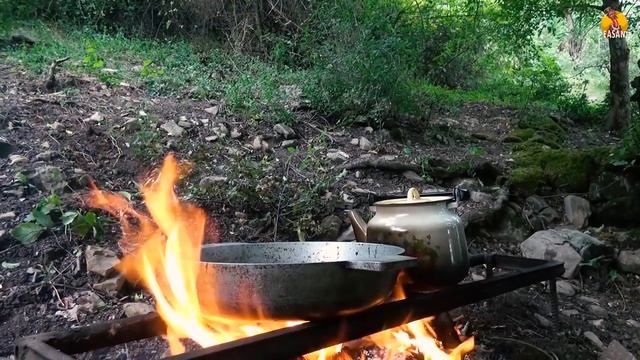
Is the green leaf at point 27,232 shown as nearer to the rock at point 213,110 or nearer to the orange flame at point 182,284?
the orange flame at point 182,284

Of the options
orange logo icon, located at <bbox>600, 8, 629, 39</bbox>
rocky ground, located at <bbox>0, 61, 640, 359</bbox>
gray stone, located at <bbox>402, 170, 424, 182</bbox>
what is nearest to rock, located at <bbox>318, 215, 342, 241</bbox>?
rocky ground, located at <bbox>0, 61, 640, 359</bbox>

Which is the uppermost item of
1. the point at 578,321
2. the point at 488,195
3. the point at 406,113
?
the point at 406,113

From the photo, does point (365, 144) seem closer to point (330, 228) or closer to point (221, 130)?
point (221, 130)

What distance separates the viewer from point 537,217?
386 cm

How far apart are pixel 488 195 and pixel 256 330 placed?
8.67ft

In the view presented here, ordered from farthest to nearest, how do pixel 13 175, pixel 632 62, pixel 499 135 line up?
pixel 632 62
pixel 499 135
pixel 13 175

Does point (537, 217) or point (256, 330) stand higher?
point (256, 330)

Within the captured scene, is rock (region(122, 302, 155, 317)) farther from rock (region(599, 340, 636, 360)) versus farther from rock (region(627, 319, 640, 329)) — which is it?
rock (region(627, 319, 640, 329))

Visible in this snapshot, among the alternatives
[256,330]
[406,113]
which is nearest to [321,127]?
[406,113]

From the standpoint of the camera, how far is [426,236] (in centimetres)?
179

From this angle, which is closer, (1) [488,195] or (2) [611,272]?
(2) [611,272]

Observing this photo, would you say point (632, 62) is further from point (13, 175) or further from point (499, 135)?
point (13, 175)

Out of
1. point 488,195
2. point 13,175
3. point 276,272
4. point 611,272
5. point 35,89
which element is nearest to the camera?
point 276,272

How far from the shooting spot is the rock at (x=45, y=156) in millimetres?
3107
